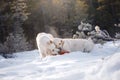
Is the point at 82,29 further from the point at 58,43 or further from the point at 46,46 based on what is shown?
the point at 46,46

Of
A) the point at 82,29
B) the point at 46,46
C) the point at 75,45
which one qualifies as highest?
the point at 46,46

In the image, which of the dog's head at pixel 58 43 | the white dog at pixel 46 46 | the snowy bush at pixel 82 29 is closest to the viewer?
the white dog at pixel 46 46

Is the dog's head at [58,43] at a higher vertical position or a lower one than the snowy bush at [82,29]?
higher

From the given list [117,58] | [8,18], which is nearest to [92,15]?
[8,18]

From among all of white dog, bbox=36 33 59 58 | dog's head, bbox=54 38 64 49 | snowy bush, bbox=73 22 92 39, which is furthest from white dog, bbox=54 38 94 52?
snowy bush, bbox=73 22 92 39

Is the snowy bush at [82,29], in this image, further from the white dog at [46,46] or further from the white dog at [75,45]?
the white dog at [46,46]

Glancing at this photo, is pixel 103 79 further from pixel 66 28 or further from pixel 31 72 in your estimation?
pixel 66 28

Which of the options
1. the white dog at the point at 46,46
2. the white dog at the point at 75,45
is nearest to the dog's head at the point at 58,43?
the white dog at the point at 75,45

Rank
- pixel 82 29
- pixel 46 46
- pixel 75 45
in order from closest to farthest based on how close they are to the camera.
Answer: pixel 46 46 → pixel 75 45 → pixel 82 29

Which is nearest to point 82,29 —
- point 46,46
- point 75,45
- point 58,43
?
point 75,45

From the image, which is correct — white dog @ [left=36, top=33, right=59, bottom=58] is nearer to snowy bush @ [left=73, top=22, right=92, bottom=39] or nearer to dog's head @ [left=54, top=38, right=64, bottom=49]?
dog's head @ [left=54, top=38, right=64, bottom=49]

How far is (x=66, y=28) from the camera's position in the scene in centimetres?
3450

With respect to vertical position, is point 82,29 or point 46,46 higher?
point 46,46

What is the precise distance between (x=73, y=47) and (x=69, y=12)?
90.6ft
